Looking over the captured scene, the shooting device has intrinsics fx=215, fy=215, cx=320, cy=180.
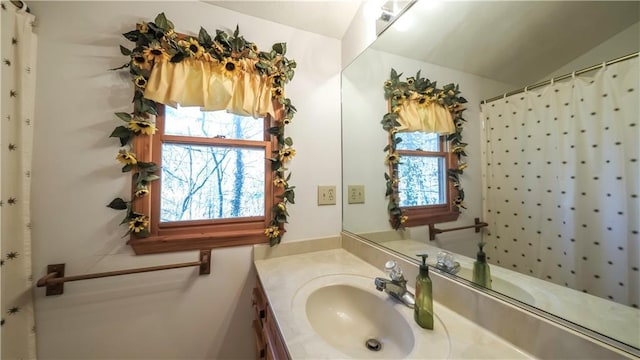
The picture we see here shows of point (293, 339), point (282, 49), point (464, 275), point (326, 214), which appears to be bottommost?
point (293, 339)

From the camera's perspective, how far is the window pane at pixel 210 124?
1090 mm

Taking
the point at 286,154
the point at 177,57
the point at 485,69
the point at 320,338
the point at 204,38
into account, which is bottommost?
→ the point at 320,338

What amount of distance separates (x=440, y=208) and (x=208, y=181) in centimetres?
113

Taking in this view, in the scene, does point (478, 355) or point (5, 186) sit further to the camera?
point (5, 186)

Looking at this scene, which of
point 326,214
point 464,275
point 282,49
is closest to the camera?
point 464,275

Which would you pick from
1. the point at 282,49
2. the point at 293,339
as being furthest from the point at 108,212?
the point at 282,49

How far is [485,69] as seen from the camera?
75cm

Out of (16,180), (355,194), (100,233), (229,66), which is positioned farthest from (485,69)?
(16,180)

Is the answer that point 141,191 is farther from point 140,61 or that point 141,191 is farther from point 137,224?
point 140,61

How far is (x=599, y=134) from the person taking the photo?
0.52m

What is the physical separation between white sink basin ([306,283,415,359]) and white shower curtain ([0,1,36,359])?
1124mm

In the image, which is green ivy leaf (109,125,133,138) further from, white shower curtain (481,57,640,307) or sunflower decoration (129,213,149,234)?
white shower curtain (481,57,640,307)

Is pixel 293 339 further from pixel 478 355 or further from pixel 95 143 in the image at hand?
pixel 95 143

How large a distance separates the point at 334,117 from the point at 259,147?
1.73 feet
